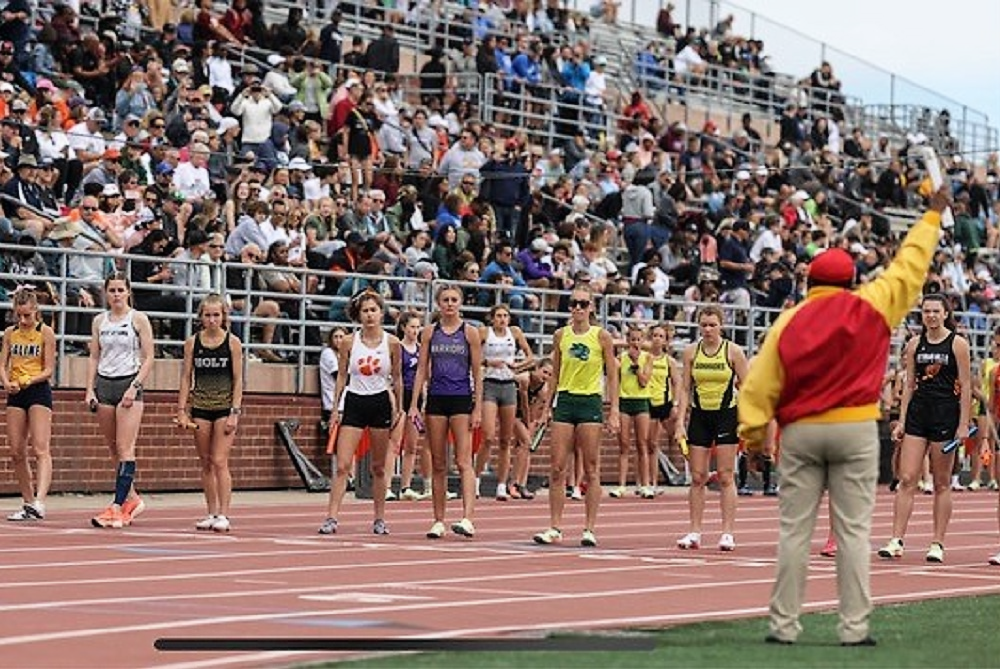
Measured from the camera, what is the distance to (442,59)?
135 feet

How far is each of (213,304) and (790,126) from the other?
94.3 ft

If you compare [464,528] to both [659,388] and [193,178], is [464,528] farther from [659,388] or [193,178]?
[659,388]

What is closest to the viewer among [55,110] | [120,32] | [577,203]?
[55,110]

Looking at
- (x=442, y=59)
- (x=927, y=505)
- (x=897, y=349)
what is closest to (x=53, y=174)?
(x=927, y=505)

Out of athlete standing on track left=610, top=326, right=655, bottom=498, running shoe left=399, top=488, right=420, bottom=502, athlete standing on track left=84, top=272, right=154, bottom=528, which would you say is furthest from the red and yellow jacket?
athlete standing on track left=610, top=326, right=655, bottom=498

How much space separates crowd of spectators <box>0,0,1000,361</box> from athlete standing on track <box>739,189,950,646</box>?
13599mm

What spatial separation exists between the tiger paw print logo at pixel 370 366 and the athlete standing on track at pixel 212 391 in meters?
1.09

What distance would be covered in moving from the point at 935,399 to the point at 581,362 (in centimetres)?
303

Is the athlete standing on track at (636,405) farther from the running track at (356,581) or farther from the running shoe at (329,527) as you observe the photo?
the running shoe at (329,527)

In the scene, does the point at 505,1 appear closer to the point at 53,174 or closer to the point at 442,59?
the point at 442,59

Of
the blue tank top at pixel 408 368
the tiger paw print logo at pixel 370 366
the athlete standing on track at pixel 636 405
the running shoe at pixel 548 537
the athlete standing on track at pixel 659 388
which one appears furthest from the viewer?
the athlete standing on track at pixel 659 388

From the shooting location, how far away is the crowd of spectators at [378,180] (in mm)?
27953

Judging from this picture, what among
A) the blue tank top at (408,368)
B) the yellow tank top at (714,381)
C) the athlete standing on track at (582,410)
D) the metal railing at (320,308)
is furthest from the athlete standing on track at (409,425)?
the yellow tank top at (714,381)

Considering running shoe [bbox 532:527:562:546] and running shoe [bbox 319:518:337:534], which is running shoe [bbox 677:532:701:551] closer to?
running shoe [bbox 532:527:562:546]
